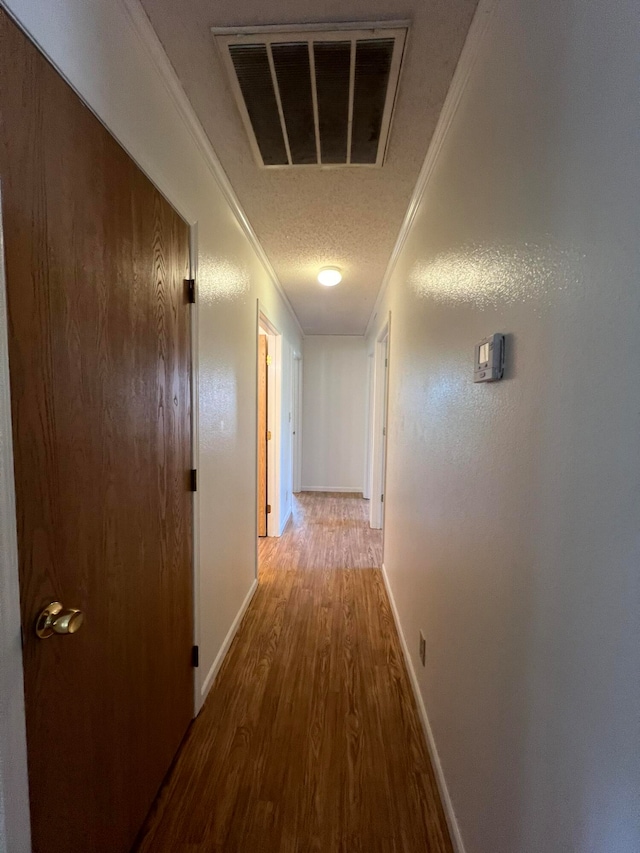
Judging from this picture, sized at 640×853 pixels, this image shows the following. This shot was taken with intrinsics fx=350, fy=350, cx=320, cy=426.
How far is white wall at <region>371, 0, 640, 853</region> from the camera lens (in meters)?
0.49

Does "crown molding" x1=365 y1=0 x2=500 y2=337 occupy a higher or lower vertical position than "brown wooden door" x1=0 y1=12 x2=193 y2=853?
higher

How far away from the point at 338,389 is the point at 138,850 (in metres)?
4.95

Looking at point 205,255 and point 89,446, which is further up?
point 205,255

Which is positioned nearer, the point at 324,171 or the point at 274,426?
the point at 324,171

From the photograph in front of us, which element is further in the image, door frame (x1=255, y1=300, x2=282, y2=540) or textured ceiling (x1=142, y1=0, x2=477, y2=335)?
door frame (x1=255, y1=300, x2=282, y2=540)

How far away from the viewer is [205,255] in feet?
5.12

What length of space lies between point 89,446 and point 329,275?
7.87 feet

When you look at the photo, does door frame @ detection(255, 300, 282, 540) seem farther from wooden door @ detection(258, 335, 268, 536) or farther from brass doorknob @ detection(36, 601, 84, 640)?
brass doorknob @ detection(36, 601, 84, 640)

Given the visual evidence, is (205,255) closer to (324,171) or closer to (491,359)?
(324,171)

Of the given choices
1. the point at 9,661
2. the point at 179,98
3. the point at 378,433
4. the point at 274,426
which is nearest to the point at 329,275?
the point at 274,426

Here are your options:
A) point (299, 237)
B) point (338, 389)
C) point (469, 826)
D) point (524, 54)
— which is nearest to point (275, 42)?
point (524, 54)

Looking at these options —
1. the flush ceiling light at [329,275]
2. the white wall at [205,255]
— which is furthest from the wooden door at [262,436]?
the flush ceiling light at [329,275]

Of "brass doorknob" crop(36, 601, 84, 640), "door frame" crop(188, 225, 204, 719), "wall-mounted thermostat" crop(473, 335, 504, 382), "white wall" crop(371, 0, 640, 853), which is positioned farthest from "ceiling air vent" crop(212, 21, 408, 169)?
"brass doorknob" crop(36, 601, 84, 640)

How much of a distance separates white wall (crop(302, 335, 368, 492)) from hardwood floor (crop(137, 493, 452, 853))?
3.29 meters
